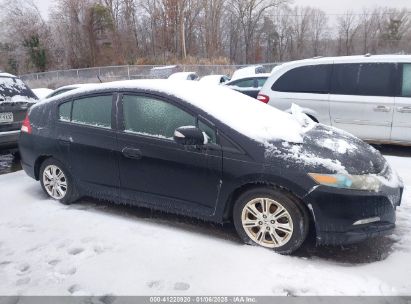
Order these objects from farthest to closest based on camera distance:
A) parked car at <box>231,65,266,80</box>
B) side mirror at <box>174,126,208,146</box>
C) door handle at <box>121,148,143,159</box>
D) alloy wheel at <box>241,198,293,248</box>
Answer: parked car at <box>231,65,266,80</box>
door handle at <box>121,148,143,159</box>
side mirror at <box>174,126,208,146</box>
alloy wheel at <box>241,198,293,248</box>

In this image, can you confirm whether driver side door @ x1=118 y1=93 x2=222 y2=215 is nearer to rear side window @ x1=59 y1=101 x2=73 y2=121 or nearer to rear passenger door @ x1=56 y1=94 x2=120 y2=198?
rear passenger door @ x1=56 y1=94 x2=120 y2=198

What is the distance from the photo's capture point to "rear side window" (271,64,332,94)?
6883 millimetres

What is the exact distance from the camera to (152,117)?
3934 millimetres

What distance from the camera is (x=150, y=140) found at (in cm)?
385

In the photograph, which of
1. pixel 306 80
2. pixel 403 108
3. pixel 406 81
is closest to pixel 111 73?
pixel 306 80

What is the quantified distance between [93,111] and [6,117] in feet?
8.78

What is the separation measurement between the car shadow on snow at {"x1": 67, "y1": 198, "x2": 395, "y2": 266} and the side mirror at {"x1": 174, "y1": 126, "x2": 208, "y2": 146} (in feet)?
2.99

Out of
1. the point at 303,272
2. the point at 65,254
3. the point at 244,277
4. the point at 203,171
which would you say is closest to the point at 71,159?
the point at 65,254

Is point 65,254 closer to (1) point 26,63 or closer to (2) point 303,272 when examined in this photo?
(2) point 303,272

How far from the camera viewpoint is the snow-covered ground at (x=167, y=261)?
2.91m

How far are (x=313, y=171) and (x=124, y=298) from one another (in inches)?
69.6

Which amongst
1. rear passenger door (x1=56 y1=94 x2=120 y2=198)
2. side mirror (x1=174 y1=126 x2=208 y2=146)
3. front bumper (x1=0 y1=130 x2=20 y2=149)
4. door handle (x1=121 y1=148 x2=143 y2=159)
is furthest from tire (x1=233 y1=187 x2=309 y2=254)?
front bumper (x1=0 y1=130 x2=20 y2=149)

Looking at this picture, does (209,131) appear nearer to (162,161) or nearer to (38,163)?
(162,161)

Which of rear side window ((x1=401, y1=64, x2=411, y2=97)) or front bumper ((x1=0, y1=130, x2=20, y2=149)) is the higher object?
rear side window ((x1=401, y1=64, x2=411, y2=97))
